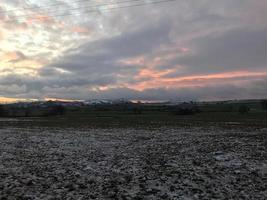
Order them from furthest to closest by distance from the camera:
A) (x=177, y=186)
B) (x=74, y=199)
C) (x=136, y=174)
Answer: (x=136, y=174) → (x=177, y=186) → (x=74, y=199)

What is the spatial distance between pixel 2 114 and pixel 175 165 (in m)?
113

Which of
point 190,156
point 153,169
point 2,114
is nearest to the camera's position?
point 153,169

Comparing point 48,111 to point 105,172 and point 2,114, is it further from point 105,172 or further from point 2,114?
point 105,172

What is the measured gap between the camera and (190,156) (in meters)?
21.5

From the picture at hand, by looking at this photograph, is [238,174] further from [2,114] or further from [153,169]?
[2,114]

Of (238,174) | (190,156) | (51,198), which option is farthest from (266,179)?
(51,198)

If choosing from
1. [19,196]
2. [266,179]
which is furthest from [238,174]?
[19,196]

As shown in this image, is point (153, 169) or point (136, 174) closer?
point (136, 174)

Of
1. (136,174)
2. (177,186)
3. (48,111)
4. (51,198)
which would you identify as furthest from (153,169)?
(48,111)

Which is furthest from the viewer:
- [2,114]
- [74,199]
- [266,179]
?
[2,114]

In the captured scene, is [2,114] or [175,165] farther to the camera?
[2,114]

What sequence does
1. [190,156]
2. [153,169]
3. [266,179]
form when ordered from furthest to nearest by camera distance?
[190,156]
[153,169]
[266,179]

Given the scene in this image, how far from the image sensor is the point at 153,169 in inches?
687

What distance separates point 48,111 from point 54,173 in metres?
112
